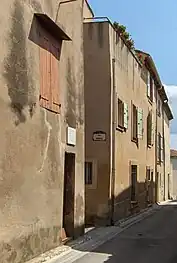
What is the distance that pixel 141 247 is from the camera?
43.2ft

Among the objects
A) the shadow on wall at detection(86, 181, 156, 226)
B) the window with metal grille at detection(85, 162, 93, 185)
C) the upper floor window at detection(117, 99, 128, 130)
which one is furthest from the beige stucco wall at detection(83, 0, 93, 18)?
the shadow on wall at detection(86, 181, 156, 226)

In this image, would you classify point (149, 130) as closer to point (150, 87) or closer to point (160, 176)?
point (150, 87)

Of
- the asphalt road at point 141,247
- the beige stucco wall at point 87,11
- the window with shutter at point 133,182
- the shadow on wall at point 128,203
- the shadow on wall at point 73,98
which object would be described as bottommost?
the asphalt road at point 141,247

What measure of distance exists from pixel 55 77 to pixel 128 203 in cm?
1034

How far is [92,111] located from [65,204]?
16.1 feet

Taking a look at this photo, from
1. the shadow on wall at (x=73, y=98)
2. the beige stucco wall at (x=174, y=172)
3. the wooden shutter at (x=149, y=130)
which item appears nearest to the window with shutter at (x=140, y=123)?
the wooden shutter at (x=149, y=130)

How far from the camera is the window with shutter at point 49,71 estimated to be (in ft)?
37.1

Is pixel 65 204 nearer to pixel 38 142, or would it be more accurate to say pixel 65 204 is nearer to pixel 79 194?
pixel 79 194

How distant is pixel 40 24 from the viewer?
1123 centimetres

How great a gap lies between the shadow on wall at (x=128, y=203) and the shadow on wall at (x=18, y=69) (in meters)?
7.93

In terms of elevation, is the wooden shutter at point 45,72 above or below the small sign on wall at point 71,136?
above

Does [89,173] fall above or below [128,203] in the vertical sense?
above

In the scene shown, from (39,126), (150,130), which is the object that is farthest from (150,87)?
(39,126)

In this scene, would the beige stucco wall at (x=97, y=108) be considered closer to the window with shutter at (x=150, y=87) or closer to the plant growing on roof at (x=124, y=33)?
the plant growing on roof at (x=124, y=33)
